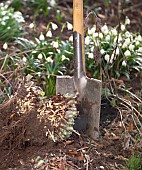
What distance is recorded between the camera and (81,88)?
3.36 metres

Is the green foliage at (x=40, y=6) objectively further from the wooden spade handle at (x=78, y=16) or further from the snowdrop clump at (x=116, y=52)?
the wooden spade handle at (x=78, y=16)

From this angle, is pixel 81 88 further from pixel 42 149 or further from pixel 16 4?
pixel 16 4

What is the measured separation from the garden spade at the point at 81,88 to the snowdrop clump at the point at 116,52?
20.2 inches

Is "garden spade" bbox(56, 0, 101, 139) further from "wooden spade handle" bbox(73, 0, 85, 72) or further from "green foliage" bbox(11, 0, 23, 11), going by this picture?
"green foliage" bbox(11, 0, 23, 11)

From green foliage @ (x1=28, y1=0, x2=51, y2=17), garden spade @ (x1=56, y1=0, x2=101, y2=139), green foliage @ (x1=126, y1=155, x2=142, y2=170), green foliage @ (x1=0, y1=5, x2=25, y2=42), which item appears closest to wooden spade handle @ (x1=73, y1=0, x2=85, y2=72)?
garden spade @ (x1=56, y1=0, x2=101, y2=139)

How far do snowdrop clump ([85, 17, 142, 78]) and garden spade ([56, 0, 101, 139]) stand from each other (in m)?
0.51

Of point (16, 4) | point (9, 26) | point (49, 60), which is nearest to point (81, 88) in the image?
point (49, 60)

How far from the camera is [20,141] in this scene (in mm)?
3068

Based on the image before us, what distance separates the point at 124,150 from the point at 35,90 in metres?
0.70

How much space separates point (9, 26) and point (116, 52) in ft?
4.01

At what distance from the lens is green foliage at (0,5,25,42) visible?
4520mm

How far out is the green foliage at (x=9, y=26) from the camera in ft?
14.8

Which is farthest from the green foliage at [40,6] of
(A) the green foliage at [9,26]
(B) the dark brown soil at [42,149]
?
(B) the dark brown soil at [42,149]

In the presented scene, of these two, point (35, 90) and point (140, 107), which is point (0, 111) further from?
point (140, 107)
